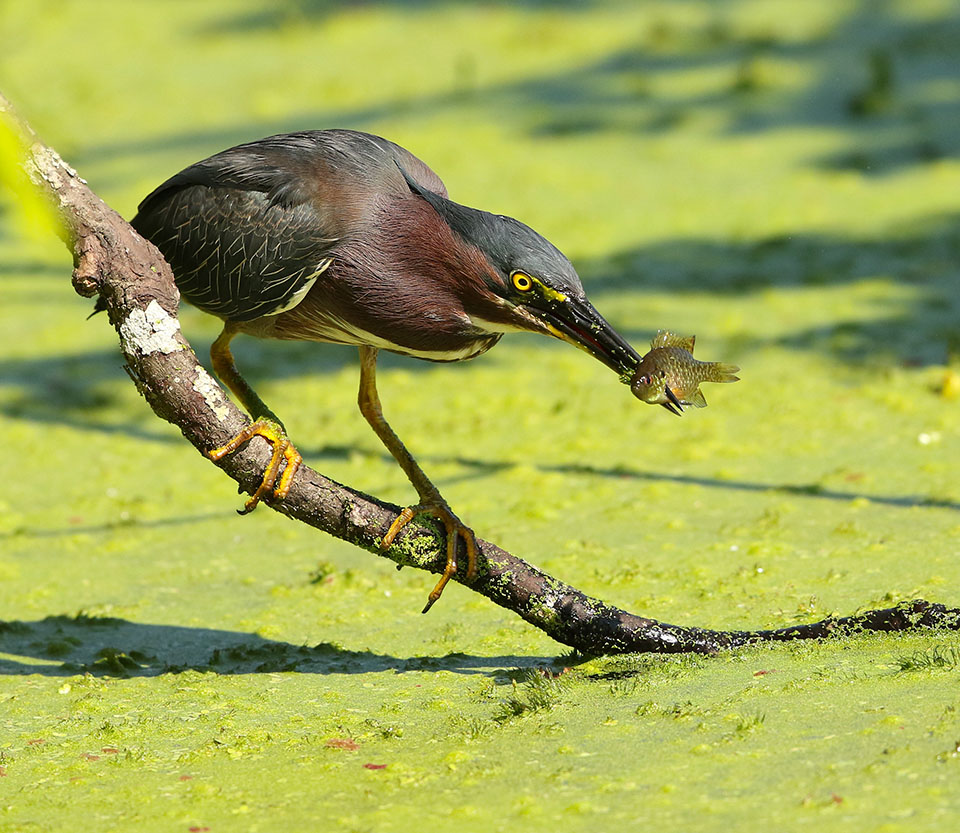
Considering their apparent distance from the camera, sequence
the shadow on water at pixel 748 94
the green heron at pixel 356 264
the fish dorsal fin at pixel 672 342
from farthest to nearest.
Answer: the shadow on water at pixel 748 94 < the green heron at pixel 356 264 < the fish dorsal fin at pixel 672 342

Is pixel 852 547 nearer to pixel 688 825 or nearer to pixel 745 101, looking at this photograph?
pixel 688 825

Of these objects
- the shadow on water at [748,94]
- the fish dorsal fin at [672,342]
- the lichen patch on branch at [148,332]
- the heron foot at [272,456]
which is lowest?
the heron foot at [272,456]

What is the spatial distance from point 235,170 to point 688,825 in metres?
2.25

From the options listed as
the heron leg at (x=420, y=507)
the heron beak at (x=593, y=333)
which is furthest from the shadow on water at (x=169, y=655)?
the heron beak at (x=593, y=333)

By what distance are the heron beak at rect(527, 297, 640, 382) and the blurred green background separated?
0.83m

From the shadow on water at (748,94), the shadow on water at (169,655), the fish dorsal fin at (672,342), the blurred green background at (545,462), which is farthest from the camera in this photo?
the shadow on water at (748,94)

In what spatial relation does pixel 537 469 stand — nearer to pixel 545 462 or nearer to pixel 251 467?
pixel 545 462

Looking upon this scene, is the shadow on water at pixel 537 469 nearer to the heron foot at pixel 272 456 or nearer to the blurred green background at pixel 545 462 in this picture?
the blurred green background at pixel 545 462

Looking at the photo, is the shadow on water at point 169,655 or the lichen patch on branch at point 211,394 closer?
the lichen patch on branch at point 211,394

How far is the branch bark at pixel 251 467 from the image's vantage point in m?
3.27

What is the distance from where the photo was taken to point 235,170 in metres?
3.88

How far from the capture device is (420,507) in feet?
12.3

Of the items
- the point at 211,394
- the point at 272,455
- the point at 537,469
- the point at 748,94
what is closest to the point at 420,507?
the point at 272,455

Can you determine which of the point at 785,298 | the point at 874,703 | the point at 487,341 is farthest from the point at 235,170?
the point at 785,298
